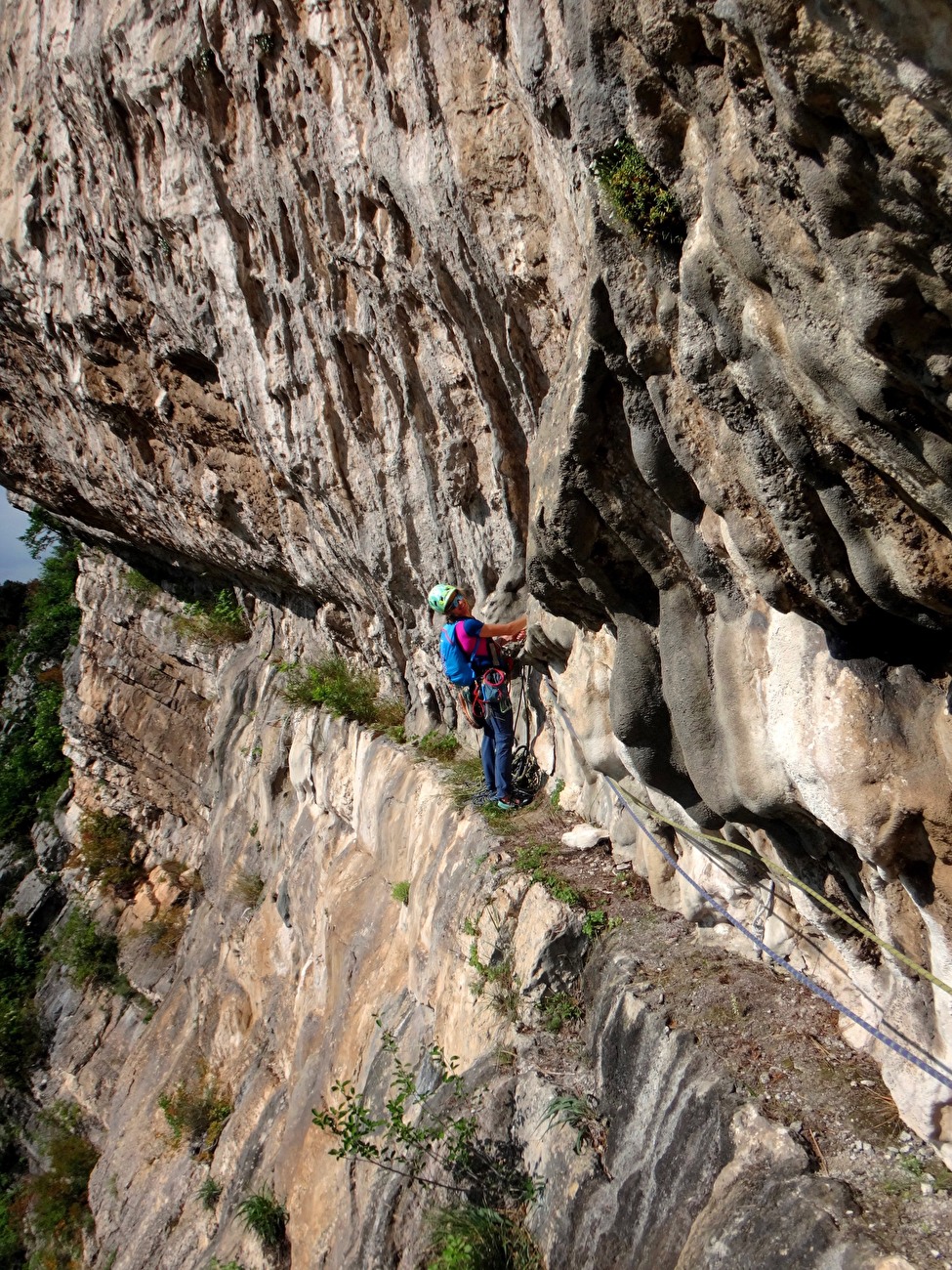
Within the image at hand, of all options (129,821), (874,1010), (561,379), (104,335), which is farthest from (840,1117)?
(129,821)

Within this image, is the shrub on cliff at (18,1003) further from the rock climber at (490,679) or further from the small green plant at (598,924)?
the small green plant at (598,924)

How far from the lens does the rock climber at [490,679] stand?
5547 millimetres

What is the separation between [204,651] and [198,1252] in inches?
313

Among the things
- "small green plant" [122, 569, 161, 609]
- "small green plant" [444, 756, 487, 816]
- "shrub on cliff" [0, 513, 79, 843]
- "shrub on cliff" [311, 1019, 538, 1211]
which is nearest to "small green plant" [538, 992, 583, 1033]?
"shrub on cliff" [311, 1019, 538, 1211]

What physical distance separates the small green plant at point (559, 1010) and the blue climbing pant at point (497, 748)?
5.71 feet

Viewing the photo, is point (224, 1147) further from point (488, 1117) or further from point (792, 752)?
point (792, 752)

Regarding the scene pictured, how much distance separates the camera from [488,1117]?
412cm

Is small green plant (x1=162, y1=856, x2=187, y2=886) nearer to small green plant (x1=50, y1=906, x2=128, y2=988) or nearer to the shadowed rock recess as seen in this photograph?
small green plant (x1=50, y1=906, x2=128, y2=988)

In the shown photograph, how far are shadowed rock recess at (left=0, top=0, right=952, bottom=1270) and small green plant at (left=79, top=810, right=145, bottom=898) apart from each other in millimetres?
5245

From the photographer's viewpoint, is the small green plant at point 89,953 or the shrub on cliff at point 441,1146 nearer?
the shrub on cliff at point 441,1146

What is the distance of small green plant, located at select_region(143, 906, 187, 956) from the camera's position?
13.0m

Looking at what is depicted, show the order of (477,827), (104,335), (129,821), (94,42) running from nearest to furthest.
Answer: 1. (477,827)
2. (94,42)
3. (104,335)
4. (129,821)

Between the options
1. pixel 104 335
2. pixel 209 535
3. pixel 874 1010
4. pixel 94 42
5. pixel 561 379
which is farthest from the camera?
pixel 209 535

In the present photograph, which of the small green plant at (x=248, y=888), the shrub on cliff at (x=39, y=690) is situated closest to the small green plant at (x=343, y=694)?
the small green plant at (x=248, y=888)
